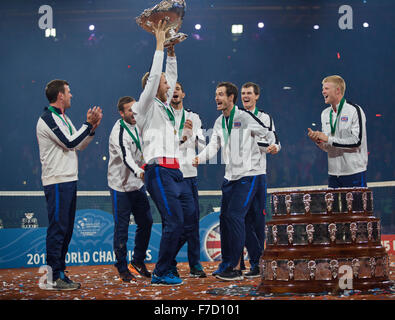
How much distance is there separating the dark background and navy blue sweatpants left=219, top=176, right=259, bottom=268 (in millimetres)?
4939

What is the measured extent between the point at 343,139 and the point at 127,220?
2.24 meters

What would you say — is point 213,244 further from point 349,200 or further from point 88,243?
point 349,200

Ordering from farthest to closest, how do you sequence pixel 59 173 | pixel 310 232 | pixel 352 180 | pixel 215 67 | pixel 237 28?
pixel 215 67 → pixel 237 28 → pixel 352 180 → pixel 59 173 → pixel 310 232

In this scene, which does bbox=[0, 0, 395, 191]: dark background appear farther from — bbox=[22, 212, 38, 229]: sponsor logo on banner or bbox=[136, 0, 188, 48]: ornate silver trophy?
bbox=[136, 0, 188, 48]: ornate silver trophy

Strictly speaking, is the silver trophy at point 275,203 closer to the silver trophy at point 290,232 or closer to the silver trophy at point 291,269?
the silver trophy at point 290,232

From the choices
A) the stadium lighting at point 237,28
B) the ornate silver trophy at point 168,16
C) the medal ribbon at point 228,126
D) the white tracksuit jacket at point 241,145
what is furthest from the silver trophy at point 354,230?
the stadium lighting at point 237,28

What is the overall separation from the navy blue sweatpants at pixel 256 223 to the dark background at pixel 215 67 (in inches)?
183

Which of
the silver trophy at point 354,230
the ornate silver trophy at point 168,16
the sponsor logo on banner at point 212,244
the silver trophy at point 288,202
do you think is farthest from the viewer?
the sponsor logo on banner at point 212,244

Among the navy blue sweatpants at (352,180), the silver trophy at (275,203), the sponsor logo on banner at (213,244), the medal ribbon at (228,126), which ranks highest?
the medal ribbon at (228,126)

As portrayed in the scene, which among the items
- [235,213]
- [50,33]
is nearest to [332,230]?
[235,213]

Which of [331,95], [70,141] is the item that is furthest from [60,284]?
[331,95]

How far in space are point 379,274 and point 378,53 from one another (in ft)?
23.4

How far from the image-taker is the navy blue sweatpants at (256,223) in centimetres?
550

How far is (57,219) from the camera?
4680 millimetres
